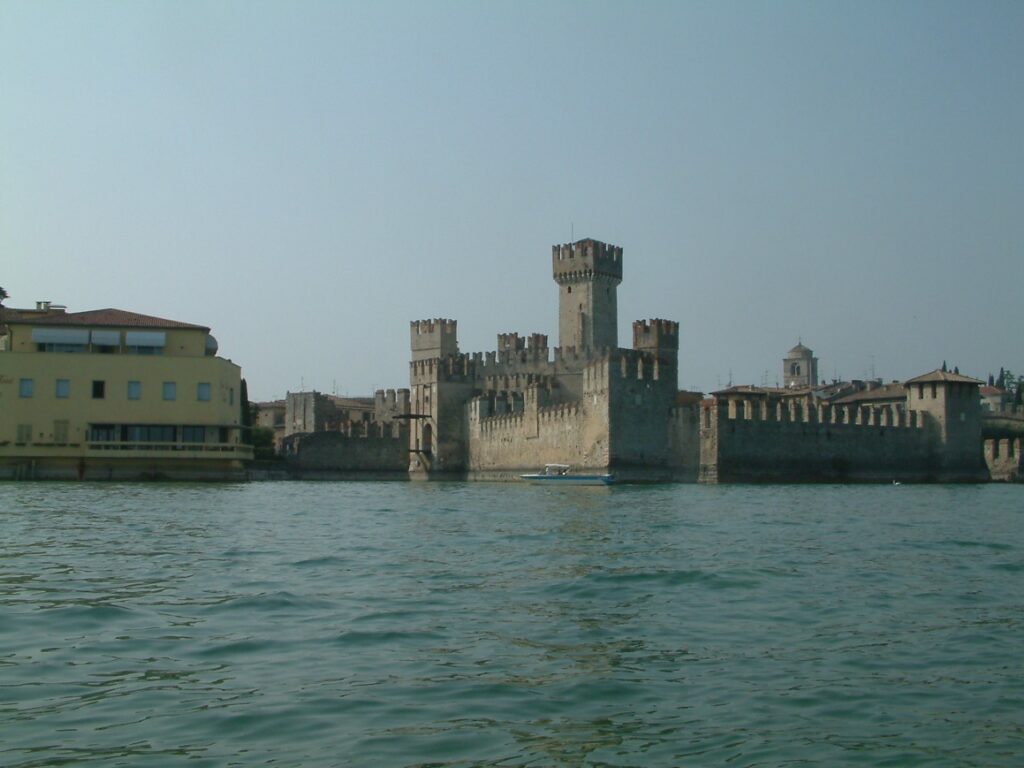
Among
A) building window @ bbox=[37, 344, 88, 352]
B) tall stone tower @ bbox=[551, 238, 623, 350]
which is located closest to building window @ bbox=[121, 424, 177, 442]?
building window @ bbox=[37, 344, 88, 352]

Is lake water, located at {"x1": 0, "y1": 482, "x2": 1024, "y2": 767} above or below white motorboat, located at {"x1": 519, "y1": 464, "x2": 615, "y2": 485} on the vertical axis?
below

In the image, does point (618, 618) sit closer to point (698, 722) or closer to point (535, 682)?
point (535, 682)

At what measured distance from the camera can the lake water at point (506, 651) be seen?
6.37 m

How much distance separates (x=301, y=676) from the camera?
773 centimetres

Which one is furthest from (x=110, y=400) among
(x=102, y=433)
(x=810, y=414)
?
(x=810, y=414)

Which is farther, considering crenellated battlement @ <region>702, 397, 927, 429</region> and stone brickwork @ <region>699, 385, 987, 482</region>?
crenellated battlement @ <region>702, 397, 927, 429</region>

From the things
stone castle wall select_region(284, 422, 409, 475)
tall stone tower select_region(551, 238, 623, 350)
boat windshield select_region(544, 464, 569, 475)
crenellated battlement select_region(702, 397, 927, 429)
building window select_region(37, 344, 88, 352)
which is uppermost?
tall stone tower select_region(551, 238, 623, 350)

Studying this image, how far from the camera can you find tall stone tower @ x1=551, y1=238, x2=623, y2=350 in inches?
2272

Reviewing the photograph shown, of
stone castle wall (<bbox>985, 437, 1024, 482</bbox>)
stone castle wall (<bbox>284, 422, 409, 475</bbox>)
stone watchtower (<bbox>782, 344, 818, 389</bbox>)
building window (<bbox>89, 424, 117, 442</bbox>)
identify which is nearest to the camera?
building window (<bbox>89, 424, 117, 442</bbox>)

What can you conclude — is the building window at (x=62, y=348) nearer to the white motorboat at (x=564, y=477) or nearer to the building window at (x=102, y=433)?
the building window at (x=102, y=433)

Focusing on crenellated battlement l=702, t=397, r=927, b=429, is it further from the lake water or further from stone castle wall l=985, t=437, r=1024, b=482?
the lake water

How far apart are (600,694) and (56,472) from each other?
33954 millimetres

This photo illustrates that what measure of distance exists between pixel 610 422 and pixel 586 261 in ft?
52.2

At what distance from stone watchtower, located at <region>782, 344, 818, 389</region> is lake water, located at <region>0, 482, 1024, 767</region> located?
94.6m
